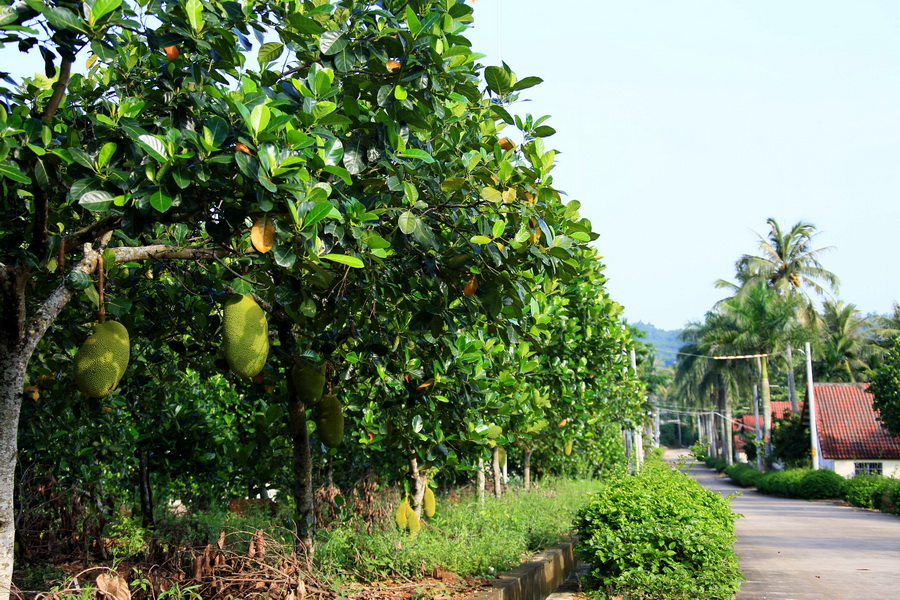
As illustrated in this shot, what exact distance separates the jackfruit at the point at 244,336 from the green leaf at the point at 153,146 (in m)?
0.86

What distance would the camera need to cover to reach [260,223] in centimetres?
302

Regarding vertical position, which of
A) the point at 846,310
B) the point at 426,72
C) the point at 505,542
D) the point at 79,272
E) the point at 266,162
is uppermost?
the point at 846,310

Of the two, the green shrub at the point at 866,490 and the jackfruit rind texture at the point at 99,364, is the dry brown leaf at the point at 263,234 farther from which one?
the green shrub at the point at 866,490

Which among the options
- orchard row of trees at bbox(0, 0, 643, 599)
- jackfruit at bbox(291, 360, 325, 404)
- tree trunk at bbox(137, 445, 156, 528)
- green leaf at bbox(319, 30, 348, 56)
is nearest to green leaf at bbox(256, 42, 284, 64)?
orchard row of trees at bbox(0, 0, 643, 599)

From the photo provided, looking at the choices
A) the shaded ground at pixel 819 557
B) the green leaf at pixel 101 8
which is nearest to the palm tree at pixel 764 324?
the shaded ground at pixel 819 557

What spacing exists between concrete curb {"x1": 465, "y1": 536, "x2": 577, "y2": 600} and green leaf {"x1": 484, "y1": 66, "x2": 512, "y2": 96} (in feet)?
11.5

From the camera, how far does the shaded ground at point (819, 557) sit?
29.2ft

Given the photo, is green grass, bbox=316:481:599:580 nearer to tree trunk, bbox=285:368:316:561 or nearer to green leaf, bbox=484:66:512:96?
tree trunk, bbox=285:368:316:561

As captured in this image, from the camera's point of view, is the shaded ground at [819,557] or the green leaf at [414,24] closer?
the green leaf at [414,24]

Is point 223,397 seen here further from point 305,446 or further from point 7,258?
point 7,258

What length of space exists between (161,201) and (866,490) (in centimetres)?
2905

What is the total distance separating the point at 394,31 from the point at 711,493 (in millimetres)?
7637

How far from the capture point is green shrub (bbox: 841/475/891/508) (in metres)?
25.8

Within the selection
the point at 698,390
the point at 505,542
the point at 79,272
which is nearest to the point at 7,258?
the point at 79,272
